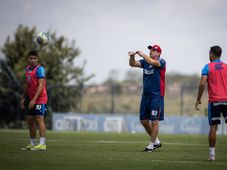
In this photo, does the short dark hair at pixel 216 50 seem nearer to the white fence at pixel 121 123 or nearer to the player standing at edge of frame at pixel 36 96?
the player standing at edge of frame at pixel 36 96

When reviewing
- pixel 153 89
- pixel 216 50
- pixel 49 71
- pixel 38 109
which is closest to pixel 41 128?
pixel 38 109

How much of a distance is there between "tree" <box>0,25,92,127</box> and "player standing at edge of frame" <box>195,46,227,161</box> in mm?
27982

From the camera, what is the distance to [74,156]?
13.0 meters

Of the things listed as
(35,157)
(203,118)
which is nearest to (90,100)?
(203,118)

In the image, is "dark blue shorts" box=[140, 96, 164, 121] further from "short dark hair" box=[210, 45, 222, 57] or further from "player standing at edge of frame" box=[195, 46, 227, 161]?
"short dark hair" box=[210, 45, 222, 57]

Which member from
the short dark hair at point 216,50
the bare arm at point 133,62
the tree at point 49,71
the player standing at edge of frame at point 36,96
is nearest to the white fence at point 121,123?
Result: the tree at point 49,71

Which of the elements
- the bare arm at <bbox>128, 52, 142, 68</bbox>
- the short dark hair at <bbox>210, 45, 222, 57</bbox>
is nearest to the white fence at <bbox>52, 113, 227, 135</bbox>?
the bare arm at <bbox>128, 52, 142, 68</bbox>

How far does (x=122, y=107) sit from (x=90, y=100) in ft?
45.9

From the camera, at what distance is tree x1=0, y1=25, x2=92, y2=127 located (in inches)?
1619

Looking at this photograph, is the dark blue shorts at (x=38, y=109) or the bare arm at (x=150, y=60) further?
the dark blue shorts at (x=38, y=109)

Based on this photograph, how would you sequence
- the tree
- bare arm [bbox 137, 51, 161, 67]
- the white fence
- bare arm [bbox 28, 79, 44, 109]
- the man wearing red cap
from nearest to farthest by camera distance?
1. bare arm [bbox 137, 51, 161, 67]
2. bare arm [bbox 28, 79, 44, 109]
3. the man wearing red cap
4. the white fence
5. the tree

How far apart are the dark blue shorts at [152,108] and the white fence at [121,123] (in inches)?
747

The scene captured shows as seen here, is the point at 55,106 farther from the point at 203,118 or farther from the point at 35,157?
the point at 35,157

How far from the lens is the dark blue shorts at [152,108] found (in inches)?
611
